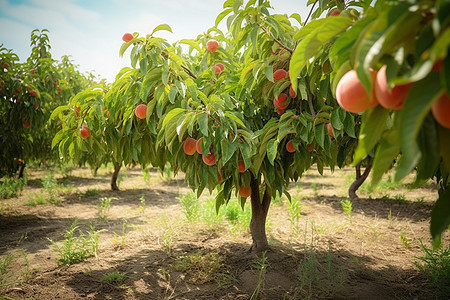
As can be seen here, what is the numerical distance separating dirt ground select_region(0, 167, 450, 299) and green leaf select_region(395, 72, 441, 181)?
183 cm

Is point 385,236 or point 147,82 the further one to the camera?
point 385,236

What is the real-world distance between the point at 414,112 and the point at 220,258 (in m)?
2.62

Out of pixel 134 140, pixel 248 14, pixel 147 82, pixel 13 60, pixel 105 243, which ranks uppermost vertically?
pixel 13 60

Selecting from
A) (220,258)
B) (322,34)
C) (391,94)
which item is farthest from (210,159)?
(220,258)

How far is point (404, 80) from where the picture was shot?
1.17ft

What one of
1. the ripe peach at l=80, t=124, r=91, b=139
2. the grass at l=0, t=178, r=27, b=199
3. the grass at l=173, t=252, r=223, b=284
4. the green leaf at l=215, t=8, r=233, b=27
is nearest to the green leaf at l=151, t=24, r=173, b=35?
the green leaf at l=215, t=8, r=233, b=27

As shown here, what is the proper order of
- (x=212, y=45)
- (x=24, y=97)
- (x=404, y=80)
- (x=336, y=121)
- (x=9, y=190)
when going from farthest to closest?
(x=9, y=190)
(x=24, y=97)
(x=212, y=45)
(x=336, y=121)
(x=404, y=80)

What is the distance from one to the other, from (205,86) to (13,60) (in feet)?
12.6

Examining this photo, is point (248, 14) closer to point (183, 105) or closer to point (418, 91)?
point (183, 105)

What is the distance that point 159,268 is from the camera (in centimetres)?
264

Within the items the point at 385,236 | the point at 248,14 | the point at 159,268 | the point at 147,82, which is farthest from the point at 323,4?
the point at 385,236

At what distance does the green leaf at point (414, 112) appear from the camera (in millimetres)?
370

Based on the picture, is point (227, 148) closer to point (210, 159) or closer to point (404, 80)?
point (210, 159)

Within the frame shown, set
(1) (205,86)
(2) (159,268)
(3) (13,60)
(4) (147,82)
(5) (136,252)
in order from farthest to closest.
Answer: (3) (13,60) < (5) (136,252) < (2) (159,268) < (1) (205,86) < (4) (147,82)
